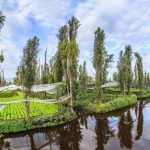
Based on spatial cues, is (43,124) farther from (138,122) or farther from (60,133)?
(138,122)

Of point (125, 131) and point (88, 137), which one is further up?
point (125, 131)

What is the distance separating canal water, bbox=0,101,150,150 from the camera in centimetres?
1602

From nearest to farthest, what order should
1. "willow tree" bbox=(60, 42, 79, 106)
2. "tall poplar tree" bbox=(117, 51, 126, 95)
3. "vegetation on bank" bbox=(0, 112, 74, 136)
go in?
"vegetation on bank" bbox=(0, 112, 74, 136), "willow tree" bbox=(60, 42, 79, 106), "tall poplar tree" bbox=(117, 51, 126, 95)

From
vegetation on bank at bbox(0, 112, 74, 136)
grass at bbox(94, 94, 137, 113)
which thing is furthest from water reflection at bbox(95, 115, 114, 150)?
grass at bbox(94, 94, 137, 113)

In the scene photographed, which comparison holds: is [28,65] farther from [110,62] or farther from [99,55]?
[110,62]

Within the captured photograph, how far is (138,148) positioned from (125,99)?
2043cm

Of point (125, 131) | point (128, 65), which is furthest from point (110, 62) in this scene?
point (125, 131)

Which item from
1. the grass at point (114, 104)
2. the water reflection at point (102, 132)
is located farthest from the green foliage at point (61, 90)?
the water reflection at point (102, 132)

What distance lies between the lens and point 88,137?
18.3 m

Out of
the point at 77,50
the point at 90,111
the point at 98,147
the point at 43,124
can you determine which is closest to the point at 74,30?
the point at 77,50

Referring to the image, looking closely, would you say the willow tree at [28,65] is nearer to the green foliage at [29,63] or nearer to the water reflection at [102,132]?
the green foliage at [29,63]

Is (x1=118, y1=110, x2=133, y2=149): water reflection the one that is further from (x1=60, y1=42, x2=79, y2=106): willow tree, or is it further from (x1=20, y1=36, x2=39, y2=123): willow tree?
(x1=20, y1=36, x2=39, y2=123): willow tree

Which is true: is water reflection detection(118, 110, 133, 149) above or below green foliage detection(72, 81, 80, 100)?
below

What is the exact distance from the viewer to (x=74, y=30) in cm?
2706
